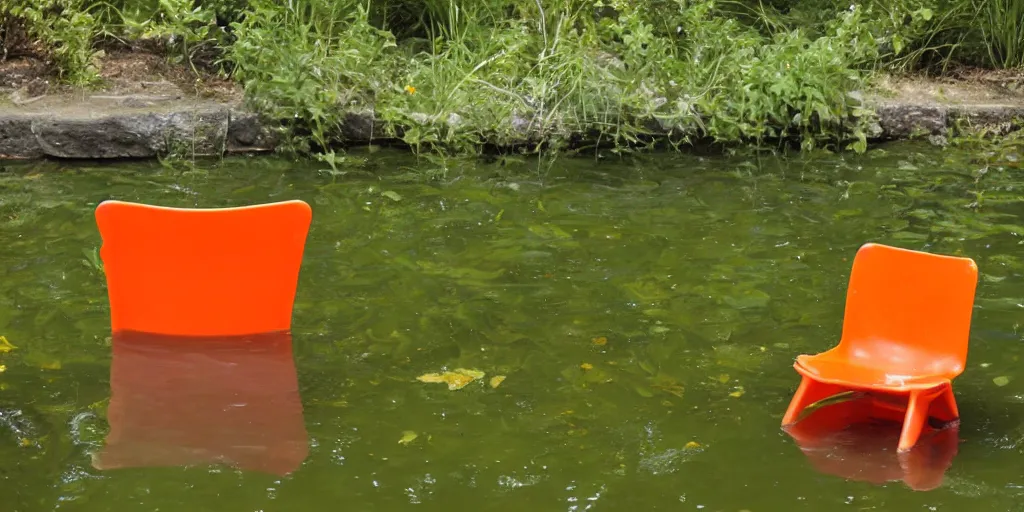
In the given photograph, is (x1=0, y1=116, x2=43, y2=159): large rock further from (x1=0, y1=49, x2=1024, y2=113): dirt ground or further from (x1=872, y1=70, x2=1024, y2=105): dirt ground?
Result: (x1=872, y1=70, x2=1024, y2=105): dirt ground

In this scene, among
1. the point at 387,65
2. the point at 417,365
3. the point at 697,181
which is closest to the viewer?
the point at 417,365

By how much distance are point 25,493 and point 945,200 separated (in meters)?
4.83

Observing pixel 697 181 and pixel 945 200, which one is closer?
pixel 945 200

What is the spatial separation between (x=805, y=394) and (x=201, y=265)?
215 cm

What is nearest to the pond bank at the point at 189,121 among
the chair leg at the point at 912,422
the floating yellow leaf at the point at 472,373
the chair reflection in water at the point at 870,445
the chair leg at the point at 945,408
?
the floating yellow leaf at the point at 472,373

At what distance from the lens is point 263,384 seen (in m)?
4.20

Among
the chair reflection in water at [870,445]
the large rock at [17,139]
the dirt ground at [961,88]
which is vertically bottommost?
the large rock at [17,139]

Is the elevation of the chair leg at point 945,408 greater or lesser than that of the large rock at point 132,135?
greater

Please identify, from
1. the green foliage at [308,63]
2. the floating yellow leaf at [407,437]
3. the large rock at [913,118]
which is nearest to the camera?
the floating yellow leaf at [407,437]

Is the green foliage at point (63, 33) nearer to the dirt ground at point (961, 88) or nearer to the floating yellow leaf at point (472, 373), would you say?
the floating yellow leaf at point (472, 373)

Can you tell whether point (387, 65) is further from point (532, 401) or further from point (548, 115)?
point (532, 401)

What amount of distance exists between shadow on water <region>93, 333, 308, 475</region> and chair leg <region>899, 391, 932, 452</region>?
1827mm

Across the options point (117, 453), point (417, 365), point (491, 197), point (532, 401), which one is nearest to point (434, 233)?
point (491, 197)

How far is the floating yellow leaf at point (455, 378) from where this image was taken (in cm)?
420
